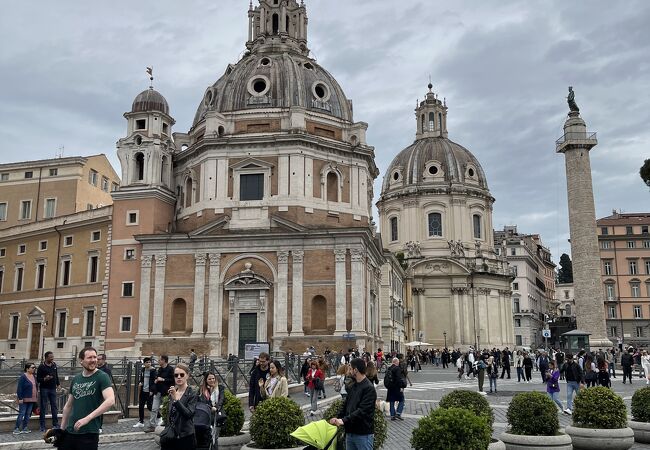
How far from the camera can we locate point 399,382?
51.1 ft

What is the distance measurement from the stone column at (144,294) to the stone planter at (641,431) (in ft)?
98.3

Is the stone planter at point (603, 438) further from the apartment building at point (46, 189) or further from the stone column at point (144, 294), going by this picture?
the apartment building at point (46, 189)

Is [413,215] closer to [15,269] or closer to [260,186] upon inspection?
[260,186]

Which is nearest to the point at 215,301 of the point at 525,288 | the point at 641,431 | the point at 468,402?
the point at 641,431

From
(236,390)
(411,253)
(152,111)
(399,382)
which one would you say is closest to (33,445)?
(236,390)

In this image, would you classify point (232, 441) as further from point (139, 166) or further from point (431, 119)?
point (431, 119)

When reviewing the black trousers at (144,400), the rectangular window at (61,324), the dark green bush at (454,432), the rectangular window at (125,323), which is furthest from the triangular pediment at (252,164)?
the dark green bush at (454,432)

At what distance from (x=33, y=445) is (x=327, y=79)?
35618 millimetres

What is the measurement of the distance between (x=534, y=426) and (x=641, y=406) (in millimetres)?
2891

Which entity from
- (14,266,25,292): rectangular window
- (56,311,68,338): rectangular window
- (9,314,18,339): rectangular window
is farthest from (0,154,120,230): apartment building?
(56,311,68,338): rectangular window

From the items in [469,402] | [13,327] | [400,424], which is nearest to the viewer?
[469,402]

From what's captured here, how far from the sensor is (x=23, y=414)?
14531 millimetres

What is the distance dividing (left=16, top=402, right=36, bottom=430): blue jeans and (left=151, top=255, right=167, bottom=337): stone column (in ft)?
75.2

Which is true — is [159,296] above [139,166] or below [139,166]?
below
